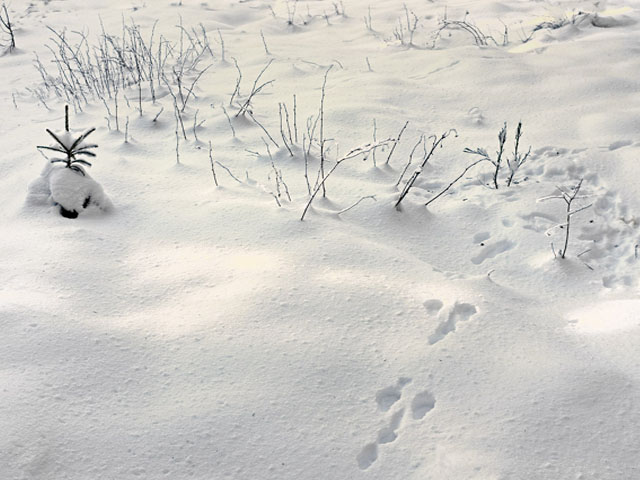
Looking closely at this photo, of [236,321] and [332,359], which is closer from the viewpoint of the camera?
[332,359]

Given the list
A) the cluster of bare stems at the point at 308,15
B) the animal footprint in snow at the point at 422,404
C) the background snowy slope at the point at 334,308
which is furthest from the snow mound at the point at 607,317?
the cluster of bare stems at the point at 308,15

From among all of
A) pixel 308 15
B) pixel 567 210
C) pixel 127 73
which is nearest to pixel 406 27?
pixel 308 15

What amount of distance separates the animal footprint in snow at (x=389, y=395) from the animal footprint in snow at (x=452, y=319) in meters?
0.21

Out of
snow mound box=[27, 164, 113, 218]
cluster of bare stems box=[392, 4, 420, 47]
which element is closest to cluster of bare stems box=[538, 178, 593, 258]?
snow mound box=[27, 164, 113, 218]

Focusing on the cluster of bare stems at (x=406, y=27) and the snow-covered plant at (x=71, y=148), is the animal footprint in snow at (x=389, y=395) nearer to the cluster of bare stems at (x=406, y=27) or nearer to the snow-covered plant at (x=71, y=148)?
the snow-covered plant at (x=71, y=148)

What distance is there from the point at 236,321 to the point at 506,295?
1.06m

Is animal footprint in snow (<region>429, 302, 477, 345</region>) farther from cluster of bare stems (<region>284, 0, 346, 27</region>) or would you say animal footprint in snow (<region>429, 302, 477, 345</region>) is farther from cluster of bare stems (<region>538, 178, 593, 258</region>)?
cluster of bare stems (<region>284, 0, 346, 27</region>)

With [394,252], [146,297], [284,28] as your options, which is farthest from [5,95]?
[394,252]

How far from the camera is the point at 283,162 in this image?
3.41 meters

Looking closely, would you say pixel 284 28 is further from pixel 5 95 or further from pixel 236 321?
pixel 236 321

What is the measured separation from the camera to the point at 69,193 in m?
2.67

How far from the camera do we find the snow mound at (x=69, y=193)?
2.67 metres

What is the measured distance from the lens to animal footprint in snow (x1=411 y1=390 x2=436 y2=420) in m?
1.68

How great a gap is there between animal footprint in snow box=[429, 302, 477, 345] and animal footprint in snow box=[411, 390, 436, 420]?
230mm
